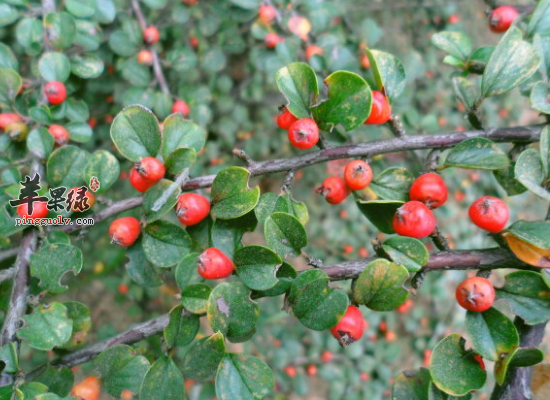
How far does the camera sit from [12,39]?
212cm

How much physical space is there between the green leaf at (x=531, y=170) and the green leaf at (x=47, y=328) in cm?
102

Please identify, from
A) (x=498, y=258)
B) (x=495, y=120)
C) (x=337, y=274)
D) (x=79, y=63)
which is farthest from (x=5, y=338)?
(x=495, y=120)

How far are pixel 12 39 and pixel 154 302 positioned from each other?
1.70 m

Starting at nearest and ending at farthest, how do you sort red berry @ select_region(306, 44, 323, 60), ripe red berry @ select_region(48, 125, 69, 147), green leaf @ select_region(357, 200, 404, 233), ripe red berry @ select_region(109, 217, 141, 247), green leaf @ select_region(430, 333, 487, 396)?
green leaf @ select_region(430, 333, 487, 396) → green leaf @ select_region(357, 200, 404, 233) → ripe red berry @ select_region(109, 217, 141, 247) → ripe red berry @ select_region(48, 125, 69, 147) → red berry @ select_region(306, 44, 323, 60)

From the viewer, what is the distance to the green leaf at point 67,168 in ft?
3.82

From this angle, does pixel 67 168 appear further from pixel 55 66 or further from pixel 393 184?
pixel 393 184

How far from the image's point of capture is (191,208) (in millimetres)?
999

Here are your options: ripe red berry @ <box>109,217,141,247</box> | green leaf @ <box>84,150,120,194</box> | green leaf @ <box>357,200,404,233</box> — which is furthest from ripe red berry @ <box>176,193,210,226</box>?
green leaf @ <box>357,200,404,233</box>

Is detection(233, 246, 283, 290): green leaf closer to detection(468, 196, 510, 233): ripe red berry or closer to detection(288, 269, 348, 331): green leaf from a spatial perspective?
detection(288, 269, 348, 331): green leaf

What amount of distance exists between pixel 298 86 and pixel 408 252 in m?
0.44

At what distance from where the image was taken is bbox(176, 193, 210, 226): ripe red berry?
0.99 meters

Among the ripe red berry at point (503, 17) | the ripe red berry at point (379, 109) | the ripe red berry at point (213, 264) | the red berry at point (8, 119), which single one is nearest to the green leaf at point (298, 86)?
the ripe red berry at point (379, 109)

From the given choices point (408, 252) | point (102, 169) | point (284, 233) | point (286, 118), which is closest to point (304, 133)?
point (286, 118)

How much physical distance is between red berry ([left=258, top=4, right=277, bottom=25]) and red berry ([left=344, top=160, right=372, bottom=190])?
968 millimetres
